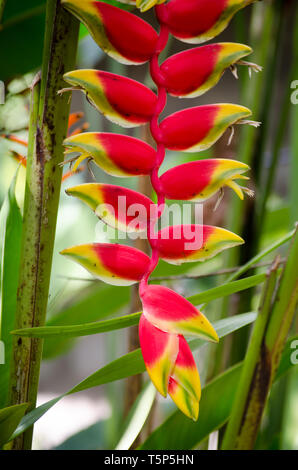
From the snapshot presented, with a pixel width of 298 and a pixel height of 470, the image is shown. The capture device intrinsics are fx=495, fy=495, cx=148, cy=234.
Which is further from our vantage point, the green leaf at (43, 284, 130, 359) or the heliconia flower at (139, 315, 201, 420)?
the green leaf at (43, 284, 130, 359)

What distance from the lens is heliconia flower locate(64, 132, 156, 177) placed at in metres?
0.18

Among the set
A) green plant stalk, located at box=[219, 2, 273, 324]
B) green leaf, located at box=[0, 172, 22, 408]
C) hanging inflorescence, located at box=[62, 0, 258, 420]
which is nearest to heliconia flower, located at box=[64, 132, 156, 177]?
hanging inflorescence, located at box=[62, 0, 258, 420]

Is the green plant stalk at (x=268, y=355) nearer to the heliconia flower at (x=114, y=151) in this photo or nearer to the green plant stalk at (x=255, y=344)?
the green plant stalk at (x=255, y=344)

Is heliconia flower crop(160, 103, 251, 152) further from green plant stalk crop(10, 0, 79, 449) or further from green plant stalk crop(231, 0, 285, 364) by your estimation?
green plant stalk crop(231, 0, 285, 364)

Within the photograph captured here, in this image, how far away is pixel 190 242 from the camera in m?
0.19

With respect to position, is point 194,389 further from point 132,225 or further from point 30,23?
point 30,23

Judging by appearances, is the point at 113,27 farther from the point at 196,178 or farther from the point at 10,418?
the point at 10,418

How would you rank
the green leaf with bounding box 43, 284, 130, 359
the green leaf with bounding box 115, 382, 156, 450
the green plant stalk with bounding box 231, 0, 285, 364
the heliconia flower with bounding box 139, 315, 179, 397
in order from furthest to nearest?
the green leaf with bounding box 43, 284, 130, 359
the green plant stalk with bounding box 231, 0, 285, 364
the green leaf with bounding box 115, 382, 156, 450
the heliconia flower with bounding box 139, 315, 179, 397

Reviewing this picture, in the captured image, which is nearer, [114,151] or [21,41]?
[114,151]

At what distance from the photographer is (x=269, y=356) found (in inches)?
10.0

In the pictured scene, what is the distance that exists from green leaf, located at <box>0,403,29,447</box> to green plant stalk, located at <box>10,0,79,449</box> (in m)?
0.02

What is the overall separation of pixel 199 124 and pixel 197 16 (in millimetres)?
42

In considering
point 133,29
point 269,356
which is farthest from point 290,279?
point 133,29

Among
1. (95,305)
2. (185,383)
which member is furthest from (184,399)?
(95,305)
